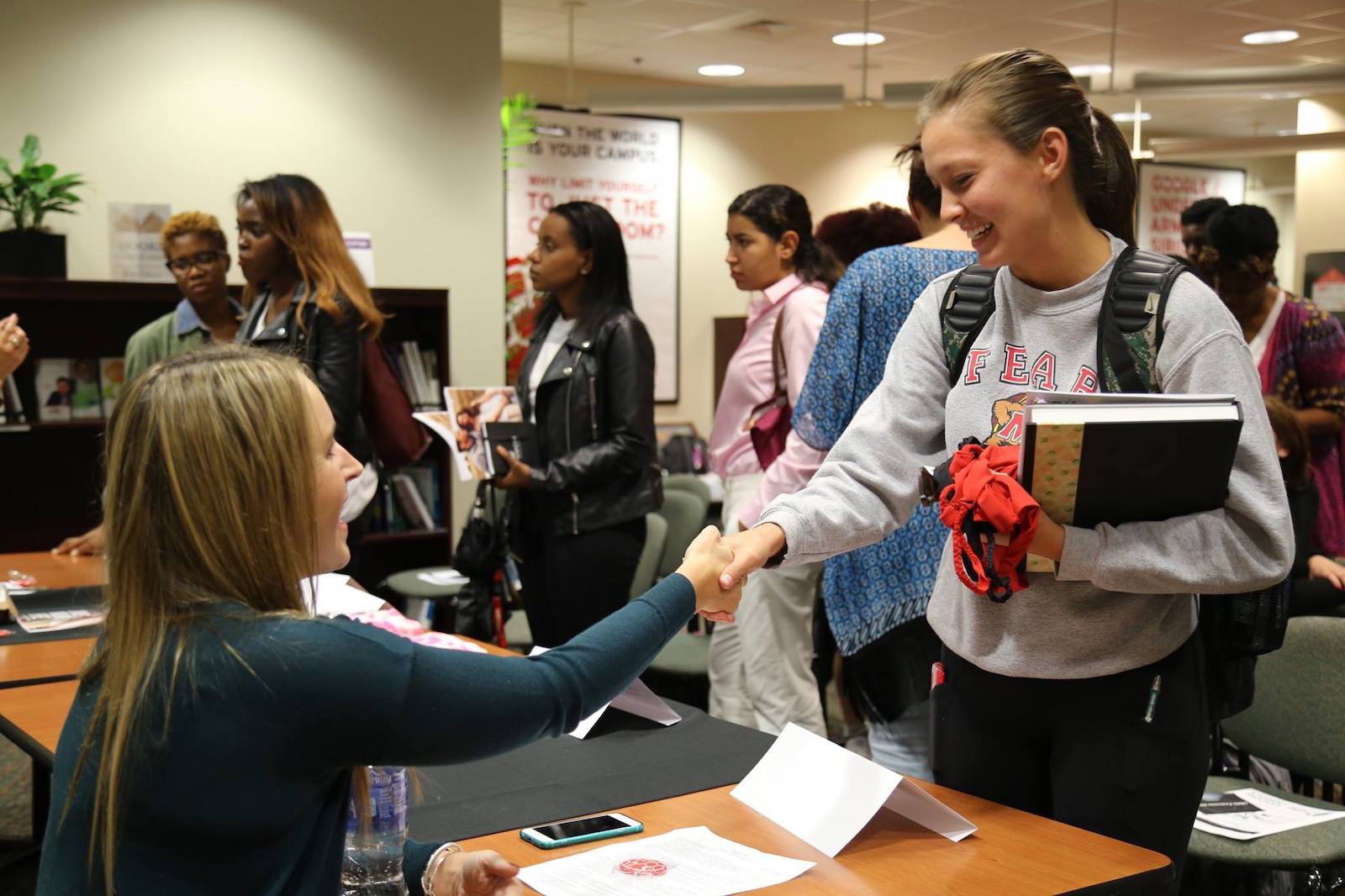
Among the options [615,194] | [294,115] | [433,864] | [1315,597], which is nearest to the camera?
[433,864]

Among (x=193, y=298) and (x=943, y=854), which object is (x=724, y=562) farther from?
(x=193, y=298)

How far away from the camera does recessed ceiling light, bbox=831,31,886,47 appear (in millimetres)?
7727

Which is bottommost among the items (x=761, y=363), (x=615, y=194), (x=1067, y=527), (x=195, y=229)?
(x=1067, y=527)

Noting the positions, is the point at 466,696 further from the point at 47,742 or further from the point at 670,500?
the point at 670,500

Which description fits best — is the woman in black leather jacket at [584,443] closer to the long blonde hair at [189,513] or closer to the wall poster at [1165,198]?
the long blonde hair at [189,513]

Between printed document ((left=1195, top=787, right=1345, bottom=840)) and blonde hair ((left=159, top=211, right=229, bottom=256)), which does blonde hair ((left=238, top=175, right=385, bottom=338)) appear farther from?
printed document ((left=1195, top=787, right=1345, bottom=840))

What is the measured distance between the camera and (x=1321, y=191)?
30.5 ft

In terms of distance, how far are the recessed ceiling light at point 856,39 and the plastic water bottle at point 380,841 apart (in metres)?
6.81

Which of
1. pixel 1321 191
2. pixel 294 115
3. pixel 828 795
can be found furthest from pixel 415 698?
pixel 1321 191

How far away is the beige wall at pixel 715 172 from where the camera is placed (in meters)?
8.94

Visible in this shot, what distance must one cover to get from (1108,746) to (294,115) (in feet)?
15.1

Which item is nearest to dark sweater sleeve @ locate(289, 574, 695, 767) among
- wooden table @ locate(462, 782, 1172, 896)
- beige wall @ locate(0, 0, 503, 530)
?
wooden table @ locate(462, 782, 1172, 896)

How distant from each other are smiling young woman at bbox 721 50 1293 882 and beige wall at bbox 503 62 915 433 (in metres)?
7.14

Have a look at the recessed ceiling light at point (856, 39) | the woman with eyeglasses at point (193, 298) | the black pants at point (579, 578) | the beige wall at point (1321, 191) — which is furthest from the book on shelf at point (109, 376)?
the beige wall at point (1321, 191)
